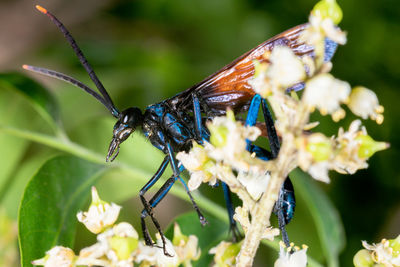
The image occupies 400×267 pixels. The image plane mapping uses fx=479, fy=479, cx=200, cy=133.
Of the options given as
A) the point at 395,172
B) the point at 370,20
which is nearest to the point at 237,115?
the point at 395,172

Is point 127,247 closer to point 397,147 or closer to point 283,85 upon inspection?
point 283,85

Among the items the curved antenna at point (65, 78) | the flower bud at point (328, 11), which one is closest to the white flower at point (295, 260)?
the flower bud at point (328, 11)

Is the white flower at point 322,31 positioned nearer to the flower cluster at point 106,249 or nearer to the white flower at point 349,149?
the white flower at point 349,149

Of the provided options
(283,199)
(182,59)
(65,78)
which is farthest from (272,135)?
(182,59)

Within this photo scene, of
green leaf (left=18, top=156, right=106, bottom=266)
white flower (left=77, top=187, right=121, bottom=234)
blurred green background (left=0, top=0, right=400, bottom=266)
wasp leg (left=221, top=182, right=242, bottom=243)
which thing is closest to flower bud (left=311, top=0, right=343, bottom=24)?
white flower (left=77, top=187, right=121, bottom=234)

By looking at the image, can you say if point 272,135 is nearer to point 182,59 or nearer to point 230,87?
point 230,87
